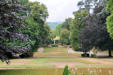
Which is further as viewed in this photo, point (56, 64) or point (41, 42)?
point (41, 42)

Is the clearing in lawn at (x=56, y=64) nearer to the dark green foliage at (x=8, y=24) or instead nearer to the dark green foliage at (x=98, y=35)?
the dark green foliage at (x=8, y=24)

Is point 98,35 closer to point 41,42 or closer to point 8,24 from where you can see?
point 41,42

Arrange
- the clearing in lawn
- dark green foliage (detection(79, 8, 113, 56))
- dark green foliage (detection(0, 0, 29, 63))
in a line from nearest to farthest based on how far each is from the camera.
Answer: dark green foliage (detection(0, 0, 29, 63)), the clearing in lawn, dark green foliage (detection(79, 8, 113, 56))

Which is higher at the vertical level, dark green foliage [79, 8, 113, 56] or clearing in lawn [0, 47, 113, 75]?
dark green foliage [79, 8, 113, 56]

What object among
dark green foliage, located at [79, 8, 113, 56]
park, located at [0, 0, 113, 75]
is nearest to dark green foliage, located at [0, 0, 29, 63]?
park, located at [0, 0, 113, 75]

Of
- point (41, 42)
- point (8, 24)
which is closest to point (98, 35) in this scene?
point (41, 42)

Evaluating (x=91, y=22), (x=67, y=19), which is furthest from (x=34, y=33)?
(x=67, y=19)

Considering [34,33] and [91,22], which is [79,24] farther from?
[34,33]

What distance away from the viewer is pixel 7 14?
10.7m

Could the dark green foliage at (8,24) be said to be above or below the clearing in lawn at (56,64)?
above

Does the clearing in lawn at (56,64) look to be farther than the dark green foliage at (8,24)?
Yes

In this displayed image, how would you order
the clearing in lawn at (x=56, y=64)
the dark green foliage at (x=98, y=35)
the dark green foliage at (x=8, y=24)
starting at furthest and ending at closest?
the dark green foliage at (x=98, y=35) → the clearing in lawn at (x=56, y=64) → the dark green foliage at (x=8, y=24)

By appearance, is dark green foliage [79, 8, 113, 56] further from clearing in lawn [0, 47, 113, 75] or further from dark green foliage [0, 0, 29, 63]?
dark green foliage [0, 0, 29, 63]

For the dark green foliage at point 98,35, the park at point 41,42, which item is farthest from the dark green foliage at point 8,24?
the dark green foliage at point 98,35
